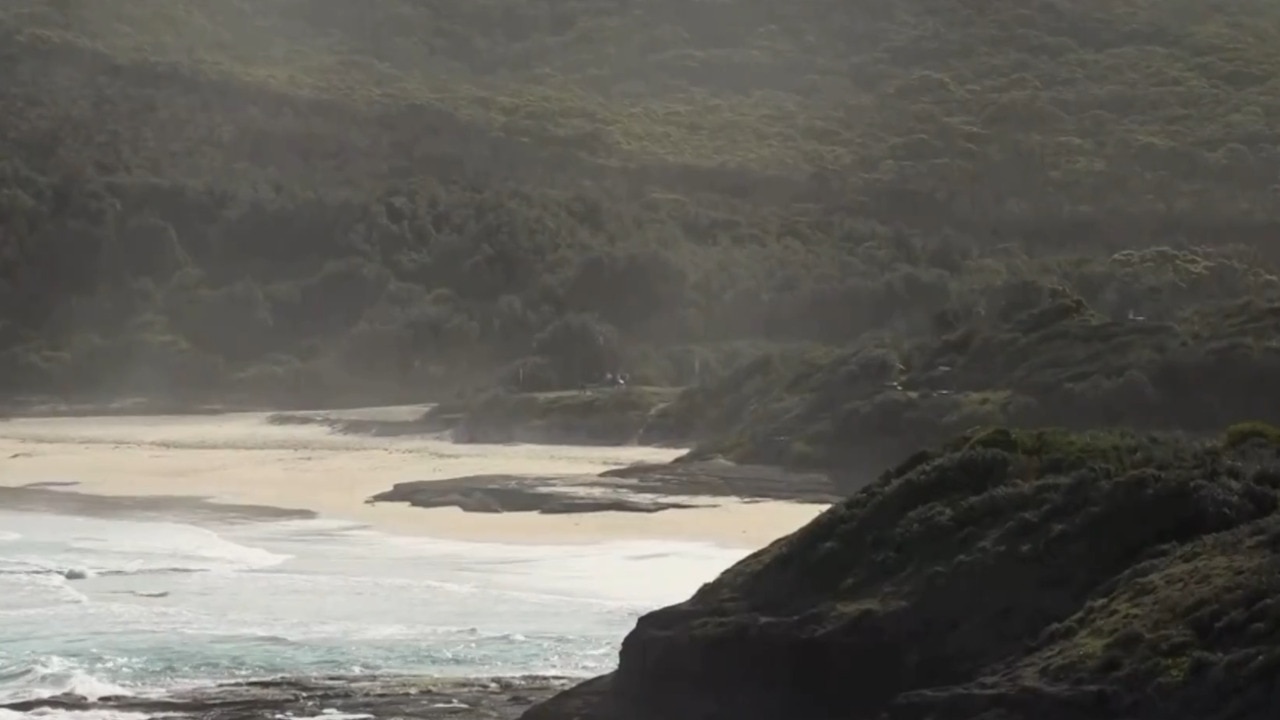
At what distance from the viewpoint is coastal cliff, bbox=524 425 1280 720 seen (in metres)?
12.1

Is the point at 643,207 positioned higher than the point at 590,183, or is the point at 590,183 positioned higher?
the point at 590,183

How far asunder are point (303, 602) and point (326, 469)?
648 inches

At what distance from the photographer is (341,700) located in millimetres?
16344

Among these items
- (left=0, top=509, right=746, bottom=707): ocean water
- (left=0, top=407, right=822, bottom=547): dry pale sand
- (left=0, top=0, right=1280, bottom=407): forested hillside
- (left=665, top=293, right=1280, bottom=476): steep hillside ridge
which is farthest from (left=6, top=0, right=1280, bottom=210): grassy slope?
(left=0, top=509, right=746, bottom=707): ocean water

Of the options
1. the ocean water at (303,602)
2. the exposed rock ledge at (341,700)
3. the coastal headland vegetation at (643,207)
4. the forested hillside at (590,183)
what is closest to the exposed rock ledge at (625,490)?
the coastal headland vegetation at (643,207)

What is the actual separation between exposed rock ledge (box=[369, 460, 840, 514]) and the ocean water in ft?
6.92

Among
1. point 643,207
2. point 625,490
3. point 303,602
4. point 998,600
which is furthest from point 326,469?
point 643,207

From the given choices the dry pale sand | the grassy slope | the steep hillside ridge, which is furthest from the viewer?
the grassy slope

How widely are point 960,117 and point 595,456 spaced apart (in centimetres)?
4166

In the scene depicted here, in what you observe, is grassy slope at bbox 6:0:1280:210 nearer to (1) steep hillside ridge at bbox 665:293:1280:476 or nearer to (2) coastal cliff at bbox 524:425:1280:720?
(1) steep hillside ridge at bbox 665:293:1280:476

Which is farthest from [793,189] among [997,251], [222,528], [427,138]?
[222,528]

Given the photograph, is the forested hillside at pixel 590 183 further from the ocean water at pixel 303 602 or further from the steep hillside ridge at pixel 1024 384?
the ocean water at pixel 303 602

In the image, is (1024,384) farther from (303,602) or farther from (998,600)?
(998,600)

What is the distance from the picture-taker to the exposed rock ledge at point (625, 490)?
1171 inches
